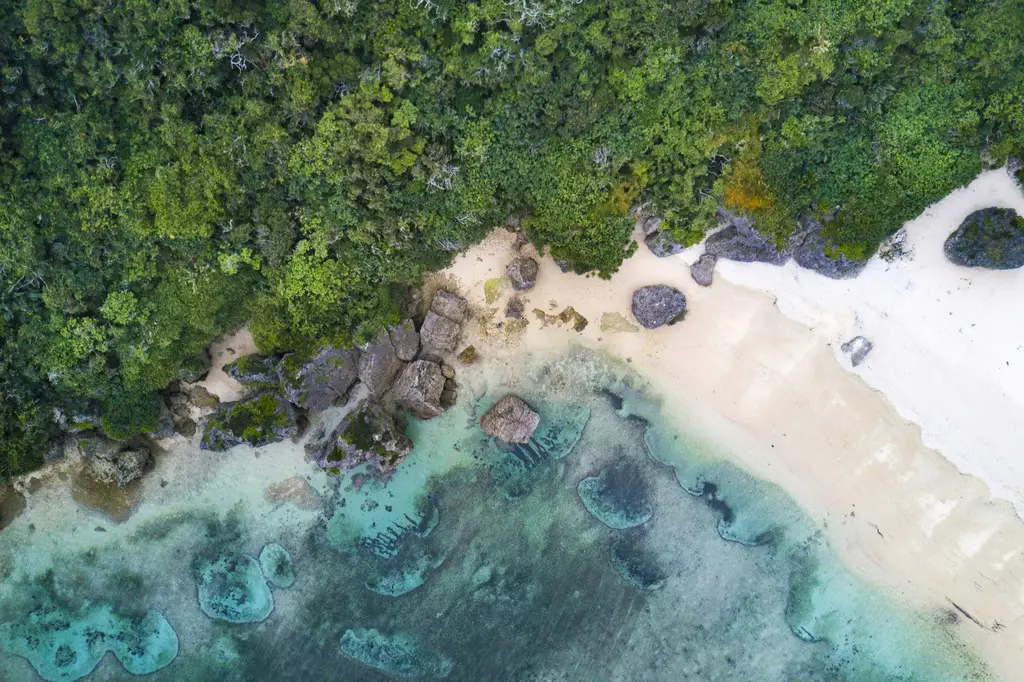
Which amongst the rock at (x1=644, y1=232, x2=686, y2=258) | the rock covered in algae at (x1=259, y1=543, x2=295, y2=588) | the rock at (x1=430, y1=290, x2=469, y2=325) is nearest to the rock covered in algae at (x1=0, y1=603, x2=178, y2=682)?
the rock covered in algae at (x1=259, y1=543, x2=295, y2=588)

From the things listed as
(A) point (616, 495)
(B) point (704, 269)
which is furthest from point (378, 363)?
(B) point (704, 269)

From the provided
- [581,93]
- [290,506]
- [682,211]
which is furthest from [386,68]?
[290,506]

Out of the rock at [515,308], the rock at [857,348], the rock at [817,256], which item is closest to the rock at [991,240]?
the rock at [817,256]

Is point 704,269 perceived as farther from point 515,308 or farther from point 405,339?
point 405,339

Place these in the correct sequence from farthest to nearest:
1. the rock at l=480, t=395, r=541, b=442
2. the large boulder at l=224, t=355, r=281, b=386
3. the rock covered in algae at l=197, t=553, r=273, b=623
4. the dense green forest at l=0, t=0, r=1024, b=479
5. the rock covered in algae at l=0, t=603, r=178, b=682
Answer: the rock covered in algae at l=197, t=553, r=273, b=623 → the rock covered in algae at l=0, t=603, r=178, b=682 → the rock at l=480, t=395, r=541, b=442 → the large boulder at l=224, t=355, r=281, b=386 → the dense green forest at l=0, t=0, r=1024, b=479

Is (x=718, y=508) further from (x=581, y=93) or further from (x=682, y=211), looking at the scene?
(x=581, y=93)

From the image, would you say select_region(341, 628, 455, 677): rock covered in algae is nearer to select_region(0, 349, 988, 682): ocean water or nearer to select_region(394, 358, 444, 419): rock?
select_region(0, 349, 988, 682): ocean water
